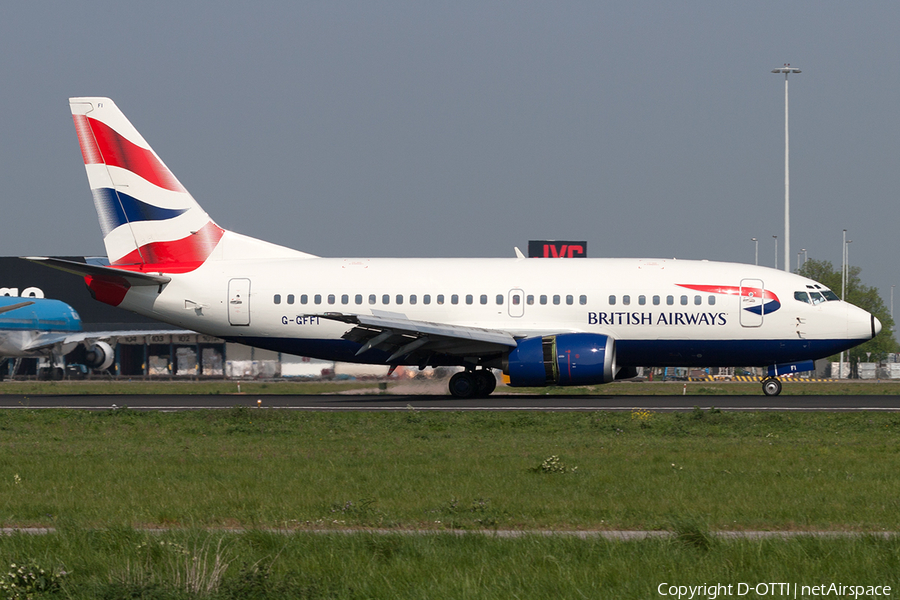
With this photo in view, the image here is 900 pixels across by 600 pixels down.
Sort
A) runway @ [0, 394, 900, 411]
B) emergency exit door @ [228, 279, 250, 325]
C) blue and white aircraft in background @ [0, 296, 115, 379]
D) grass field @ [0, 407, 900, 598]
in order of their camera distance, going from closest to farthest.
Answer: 1. grass field @ [0, 407, 900, 598]
2. runway @ [0, 394, 900, 411]
3. emergency exit door @ [228, 279, 250, 325]
4. blue and white aircraft in background @ [0, 296, 115, 379]

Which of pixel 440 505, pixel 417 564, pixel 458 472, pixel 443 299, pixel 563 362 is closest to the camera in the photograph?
pixel 417 564

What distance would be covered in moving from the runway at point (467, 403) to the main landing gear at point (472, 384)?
36cm

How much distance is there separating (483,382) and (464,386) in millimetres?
613

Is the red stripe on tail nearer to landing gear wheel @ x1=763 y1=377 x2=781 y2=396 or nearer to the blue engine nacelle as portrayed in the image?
the blue engine nacelle

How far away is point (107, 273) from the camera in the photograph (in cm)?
3017

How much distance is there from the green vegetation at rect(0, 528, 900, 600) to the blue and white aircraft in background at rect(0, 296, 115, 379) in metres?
55.4

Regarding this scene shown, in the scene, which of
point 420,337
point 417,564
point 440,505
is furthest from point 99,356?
point 417,564

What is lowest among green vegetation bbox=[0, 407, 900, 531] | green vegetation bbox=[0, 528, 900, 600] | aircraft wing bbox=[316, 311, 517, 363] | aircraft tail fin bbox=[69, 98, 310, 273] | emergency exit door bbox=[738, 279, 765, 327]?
green vegetation bbox=[0, 407, 900, 531]

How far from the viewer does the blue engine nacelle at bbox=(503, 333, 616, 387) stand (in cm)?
2817

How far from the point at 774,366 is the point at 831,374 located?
61.3 m

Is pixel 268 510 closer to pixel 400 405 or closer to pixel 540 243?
pixel 400 405

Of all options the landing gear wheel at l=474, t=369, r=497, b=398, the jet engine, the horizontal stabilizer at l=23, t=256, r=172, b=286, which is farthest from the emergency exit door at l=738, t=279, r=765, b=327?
the jet engine

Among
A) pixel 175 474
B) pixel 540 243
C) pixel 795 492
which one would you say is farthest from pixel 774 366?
pixel 540 243

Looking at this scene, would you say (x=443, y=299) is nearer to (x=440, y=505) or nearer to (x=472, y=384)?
(x=472, y=384)
